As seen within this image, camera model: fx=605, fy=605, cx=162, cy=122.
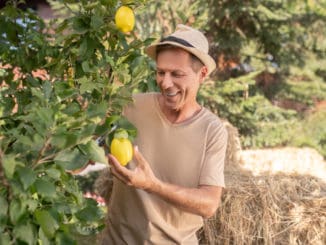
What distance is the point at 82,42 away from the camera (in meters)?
2.17

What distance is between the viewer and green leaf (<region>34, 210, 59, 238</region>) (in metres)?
1.33

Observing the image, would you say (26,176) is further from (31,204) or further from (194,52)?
(194,52)

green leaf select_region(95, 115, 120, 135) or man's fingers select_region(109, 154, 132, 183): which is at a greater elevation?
green leaf select_region(95, 115, 120, 135)

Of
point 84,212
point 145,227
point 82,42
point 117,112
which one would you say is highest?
point 82,42

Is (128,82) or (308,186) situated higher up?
(128,82)

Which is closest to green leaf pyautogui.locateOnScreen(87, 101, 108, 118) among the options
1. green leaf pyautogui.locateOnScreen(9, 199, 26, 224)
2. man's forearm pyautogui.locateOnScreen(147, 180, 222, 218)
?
green leaf pyautogui.locateOnScreen(9, 199, 26, 224)

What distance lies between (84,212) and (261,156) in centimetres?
509

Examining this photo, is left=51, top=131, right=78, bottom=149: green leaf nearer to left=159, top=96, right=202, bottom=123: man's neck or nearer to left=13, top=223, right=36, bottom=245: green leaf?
left=13, top=223, right=36, bottom=245: green leaf

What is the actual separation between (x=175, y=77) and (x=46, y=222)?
3.01ft

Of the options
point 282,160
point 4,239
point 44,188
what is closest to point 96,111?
point 44,188

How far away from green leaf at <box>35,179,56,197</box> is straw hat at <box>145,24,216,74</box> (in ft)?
3.18

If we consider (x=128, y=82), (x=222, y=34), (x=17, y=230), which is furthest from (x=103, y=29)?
(x=222, y=34)

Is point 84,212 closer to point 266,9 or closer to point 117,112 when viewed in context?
point 117,112

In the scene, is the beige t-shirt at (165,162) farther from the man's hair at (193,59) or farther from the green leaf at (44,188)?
the green leaf at (44,188)
